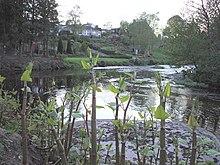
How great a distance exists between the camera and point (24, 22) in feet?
106

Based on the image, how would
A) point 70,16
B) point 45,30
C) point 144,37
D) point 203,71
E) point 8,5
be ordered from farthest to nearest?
point 144,37 → point 70,16 → point 45,30 → point 8,5 → point 203,71

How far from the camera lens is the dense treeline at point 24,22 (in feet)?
99.6

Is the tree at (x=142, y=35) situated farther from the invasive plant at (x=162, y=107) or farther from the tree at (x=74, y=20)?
the invasive plant at (x=162, y=107)

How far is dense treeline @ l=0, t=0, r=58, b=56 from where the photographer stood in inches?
1195

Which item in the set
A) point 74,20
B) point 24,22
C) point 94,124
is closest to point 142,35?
point 74,20

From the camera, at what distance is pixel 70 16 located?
58.6 metres

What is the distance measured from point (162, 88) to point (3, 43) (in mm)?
33242

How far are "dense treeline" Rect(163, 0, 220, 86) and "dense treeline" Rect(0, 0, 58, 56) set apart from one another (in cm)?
1688

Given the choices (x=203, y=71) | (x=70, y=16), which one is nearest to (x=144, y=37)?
(x=70, y=16)

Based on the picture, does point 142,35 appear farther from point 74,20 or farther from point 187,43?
point 187,43

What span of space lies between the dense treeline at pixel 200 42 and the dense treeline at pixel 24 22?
1688cm

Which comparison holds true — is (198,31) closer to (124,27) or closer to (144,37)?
(144,37)

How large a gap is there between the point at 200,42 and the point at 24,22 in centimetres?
2063

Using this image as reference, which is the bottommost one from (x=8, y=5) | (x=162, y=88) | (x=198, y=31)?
(x=162, y=88)
